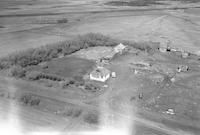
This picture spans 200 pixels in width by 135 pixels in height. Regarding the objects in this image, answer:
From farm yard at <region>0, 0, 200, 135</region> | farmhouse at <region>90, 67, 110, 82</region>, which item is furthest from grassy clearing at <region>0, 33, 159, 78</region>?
farmhouse at <region>90, 67, 110, 82</region>

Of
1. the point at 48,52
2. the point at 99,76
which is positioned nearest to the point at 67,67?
the point at 48,52

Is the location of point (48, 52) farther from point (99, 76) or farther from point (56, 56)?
point (99, 76)

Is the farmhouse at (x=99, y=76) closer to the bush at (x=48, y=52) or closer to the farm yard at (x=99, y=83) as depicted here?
the farm yard at (x=99, y=83)

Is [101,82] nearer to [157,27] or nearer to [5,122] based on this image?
[5,122]

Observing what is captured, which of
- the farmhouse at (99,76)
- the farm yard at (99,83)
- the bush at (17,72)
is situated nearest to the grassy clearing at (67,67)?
the farm yard at (99,83)

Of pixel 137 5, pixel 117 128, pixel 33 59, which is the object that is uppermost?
pixel 137 5

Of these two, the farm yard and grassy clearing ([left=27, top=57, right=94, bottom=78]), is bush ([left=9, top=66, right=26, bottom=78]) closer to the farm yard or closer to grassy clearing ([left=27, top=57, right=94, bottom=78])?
the farm yard

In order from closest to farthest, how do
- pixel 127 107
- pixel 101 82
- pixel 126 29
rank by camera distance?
1. pixel 127 107
2. pixel 101 82
3. pixel 126 29

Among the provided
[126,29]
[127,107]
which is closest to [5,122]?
[127,107]
